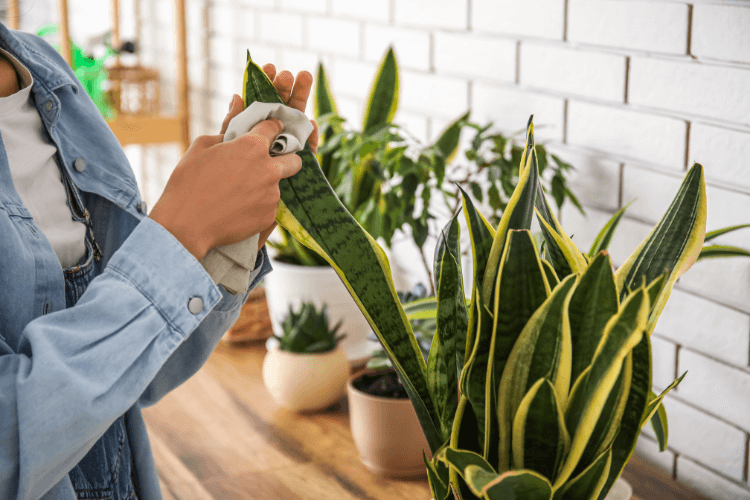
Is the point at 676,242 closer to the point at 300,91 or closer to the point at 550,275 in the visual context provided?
the point at 550,275

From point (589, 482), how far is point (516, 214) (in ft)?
0.57

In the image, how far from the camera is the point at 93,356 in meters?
0.47

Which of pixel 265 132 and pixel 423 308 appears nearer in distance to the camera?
A: pixel 265 132

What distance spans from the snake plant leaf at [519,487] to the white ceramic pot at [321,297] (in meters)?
0.95

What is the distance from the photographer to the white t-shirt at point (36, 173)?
2.16 ft

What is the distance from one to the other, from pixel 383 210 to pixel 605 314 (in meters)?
0.73

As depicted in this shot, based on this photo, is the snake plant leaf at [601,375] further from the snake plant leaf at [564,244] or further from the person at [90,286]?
the person at [90,286]

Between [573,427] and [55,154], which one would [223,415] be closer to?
[55,154]

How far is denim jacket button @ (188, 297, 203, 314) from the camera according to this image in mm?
511

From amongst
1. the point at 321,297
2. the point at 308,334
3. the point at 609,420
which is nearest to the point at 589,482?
the point at 609,420

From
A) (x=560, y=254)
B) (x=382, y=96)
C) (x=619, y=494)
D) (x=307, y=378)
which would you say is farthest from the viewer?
(x=382, y=96)

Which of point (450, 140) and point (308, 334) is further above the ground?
point (450, 140)

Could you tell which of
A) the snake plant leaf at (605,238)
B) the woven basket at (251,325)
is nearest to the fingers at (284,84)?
the snake plant leaf at (605,238)

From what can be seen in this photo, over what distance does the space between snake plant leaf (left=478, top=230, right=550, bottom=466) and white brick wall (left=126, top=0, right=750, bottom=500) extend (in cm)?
54
